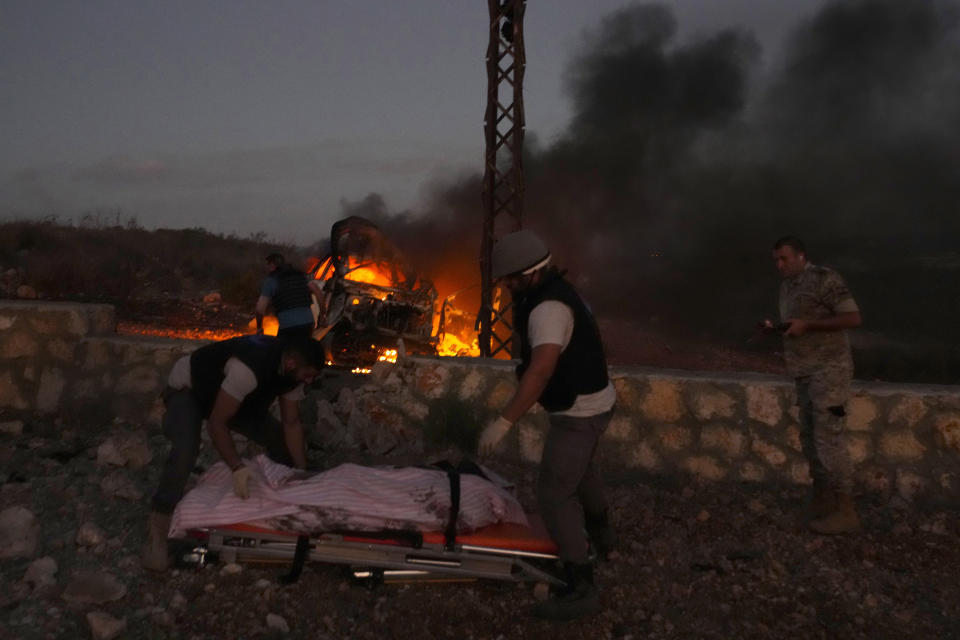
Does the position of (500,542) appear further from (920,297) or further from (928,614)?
(920,297)

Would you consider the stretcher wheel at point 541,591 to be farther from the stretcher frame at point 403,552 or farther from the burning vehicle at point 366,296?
the burning vehicle at point 366,296

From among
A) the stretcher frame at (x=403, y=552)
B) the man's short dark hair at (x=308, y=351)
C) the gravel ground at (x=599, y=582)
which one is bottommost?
the gravel ground at (x=599, y=582)

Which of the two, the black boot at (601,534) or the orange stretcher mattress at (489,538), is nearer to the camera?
the orange stretcher mattress at (489,538)

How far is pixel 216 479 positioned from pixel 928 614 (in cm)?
358

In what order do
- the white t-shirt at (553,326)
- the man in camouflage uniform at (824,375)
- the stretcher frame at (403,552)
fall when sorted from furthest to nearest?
the man in camouflage uniform at (824,375) < the stretcher frame at (403,552) < the white t-shirt at (553,326)

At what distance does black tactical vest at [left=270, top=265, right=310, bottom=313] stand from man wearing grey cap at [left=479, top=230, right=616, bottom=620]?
151 inches

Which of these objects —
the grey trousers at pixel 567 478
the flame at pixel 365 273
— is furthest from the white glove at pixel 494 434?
the flame at pixel 365 273

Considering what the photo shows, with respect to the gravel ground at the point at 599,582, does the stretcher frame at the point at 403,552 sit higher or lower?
higher

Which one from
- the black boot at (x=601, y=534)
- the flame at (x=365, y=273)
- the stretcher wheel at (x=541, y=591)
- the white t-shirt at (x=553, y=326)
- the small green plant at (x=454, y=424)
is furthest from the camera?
the flame at (x=365, y=273)

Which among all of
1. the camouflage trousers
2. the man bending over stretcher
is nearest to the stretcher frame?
the man bending over stretcher

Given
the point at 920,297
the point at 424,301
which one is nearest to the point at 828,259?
the point at 920,297

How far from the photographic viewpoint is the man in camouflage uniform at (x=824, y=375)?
443 centimetres

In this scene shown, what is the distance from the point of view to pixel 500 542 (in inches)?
145

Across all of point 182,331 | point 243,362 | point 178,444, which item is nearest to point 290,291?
point 178,444
